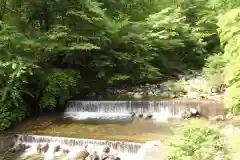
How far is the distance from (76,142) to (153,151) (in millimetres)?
2961

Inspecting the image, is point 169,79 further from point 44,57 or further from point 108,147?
point 108,147

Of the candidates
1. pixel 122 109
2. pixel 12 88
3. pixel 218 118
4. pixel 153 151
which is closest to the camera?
pixel 153 151

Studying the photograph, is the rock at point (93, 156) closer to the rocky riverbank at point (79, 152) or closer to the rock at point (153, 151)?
the rocky riverbank at point (79, 152)

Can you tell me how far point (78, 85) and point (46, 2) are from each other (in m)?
3.49

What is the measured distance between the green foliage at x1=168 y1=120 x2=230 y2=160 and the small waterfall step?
3.07 m

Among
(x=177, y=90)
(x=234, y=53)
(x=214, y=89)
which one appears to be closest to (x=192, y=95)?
(x=214, y=89)

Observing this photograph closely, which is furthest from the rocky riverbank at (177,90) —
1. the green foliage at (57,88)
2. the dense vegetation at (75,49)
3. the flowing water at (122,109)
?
the green foliage at (57,88)

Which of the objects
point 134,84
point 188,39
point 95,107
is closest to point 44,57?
point 95,107

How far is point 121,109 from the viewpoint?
41.4ft

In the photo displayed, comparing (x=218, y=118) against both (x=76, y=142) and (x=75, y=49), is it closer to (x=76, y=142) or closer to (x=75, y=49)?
(x=76, y=142)

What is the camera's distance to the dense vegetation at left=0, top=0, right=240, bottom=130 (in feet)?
39.5

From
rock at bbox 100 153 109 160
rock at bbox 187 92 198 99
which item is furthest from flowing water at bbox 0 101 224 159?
rock at bbox 187 92 198 99

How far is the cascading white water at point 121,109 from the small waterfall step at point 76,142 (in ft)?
7.23

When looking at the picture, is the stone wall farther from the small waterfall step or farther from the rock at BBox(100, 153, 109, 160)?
the rock at BBox(100, 153, 109, 160)
